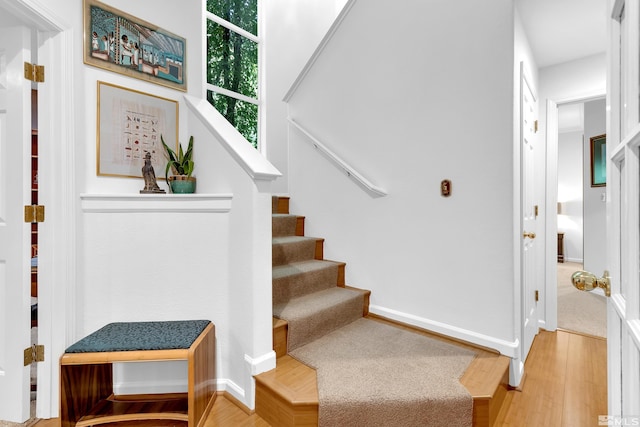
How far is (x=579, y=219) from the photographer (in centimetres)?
620

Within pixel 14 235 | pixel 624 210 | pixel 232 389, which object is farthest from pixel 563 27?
pixel 14 235

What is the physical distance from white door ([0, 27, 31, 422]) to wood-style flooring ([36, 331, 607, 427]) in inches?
9.4

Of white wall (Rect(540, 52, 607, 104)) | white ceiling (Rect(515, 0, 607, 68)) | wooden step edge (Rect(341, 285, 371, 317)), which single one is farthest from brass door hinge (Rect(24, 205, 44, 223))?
white wall (Rect(540, 52, 607, 104))

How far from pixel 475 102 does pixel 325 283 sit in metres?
1.69

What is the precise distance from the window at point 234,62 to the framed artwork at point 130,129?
1.57m

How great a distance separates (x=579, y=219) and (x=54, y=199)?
26.1 ft

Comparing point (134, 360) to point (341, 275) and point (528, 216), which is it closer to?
point (341, 275)

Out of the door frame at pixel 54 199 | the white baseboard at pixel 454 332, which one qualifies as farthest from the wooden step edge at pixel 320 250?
the door frame at pixel 54 199

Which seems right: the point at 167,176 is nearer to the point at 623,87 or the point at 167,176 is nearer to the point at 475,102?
the point at 475,102

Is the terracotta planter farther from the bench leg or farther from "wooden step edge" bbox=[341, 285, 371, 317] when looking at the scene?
"wooden step edge" bbox=[341, 285, 371, 317]

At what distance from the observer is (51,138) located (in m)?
1.65

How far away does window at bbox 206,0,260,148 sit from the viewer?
11.7 ft

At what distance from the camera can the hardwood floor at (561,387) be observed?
166cm

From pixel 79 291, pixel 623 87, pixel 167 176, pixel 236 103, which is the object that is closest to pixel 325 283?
pixel 167 176
